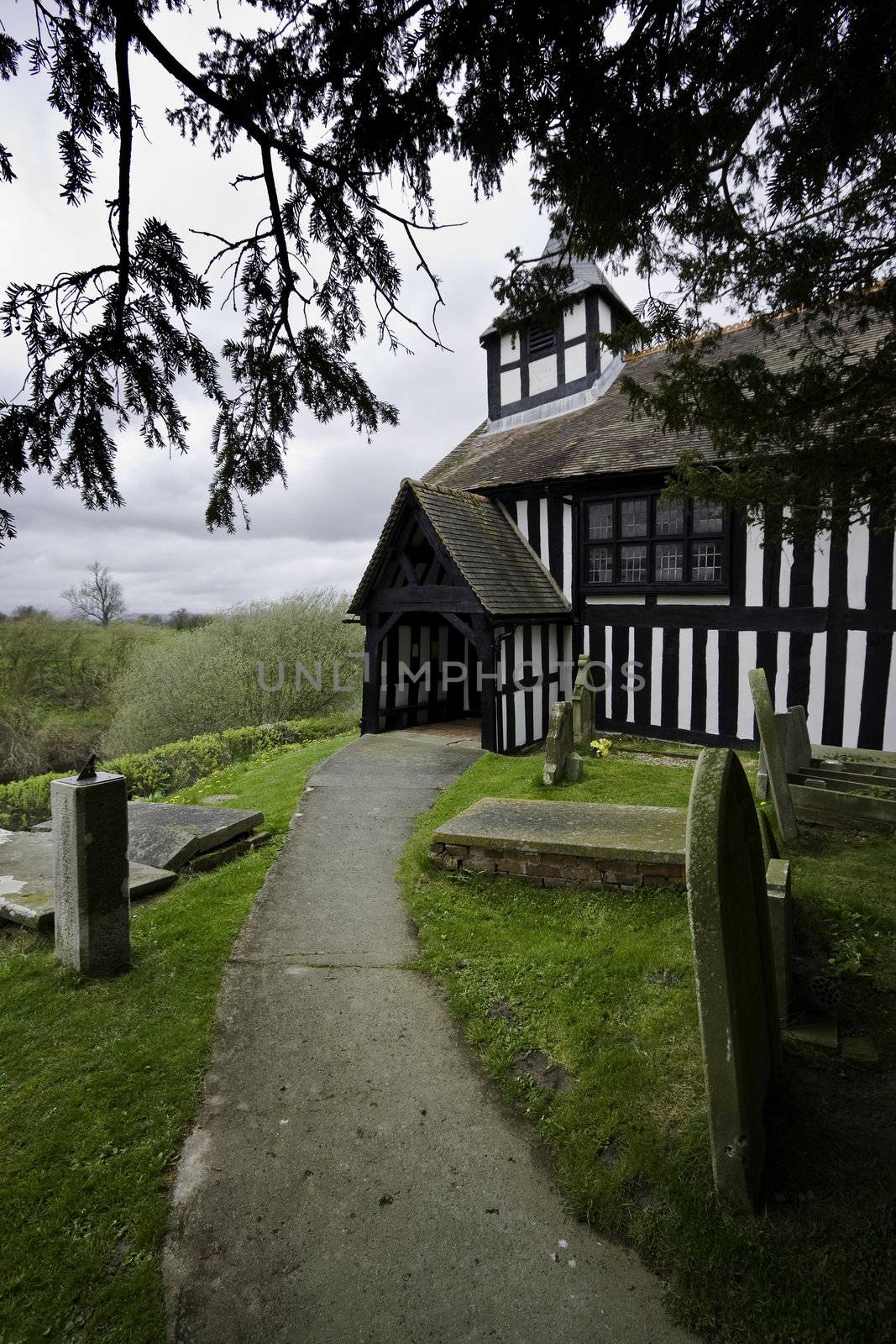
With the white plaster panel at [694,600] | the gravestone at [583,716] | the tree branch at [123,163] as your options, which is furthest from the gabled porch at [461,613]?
the tree branch at [123,163]

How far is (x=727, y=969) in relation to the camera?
7.02ft

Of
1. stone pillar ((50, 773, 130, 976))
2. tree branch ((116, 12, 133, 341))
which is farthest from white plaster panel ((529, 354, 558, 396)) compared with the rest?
stone pillar ((50, 773, 130, 976))

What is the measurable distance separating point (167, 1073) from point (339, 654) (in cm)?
1869

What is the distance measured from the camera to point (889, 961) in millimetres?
3924

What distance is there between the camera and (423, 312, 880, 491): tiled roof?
10.6m

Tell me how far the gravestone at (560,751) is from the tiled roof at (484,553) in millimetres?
2704

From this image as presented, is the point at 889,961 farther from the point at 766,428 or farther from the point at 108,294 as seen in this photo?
the point at 108,294

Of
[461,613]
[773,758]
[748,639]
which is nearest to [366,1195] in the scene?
[773,758]

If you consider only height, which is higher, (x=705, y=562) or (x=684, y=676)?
(x=705, y=562)

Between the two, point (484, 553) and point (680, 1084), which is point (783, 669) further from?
point (680, 1084)

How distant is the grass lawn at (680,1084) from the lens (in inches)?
82.2

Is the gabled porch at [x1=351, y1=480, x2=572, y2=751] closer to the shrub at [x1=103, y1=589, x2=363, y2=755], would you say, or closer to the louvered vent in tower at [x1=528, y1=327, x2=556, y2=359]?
the louvered vent in tower at [x1=528, y1=327, x2=556, y2=359]

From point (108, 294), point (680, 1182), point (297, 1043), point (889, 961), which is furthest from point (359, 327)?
point (889, 961)

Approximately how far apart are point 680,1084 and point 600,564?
9.77 meters
